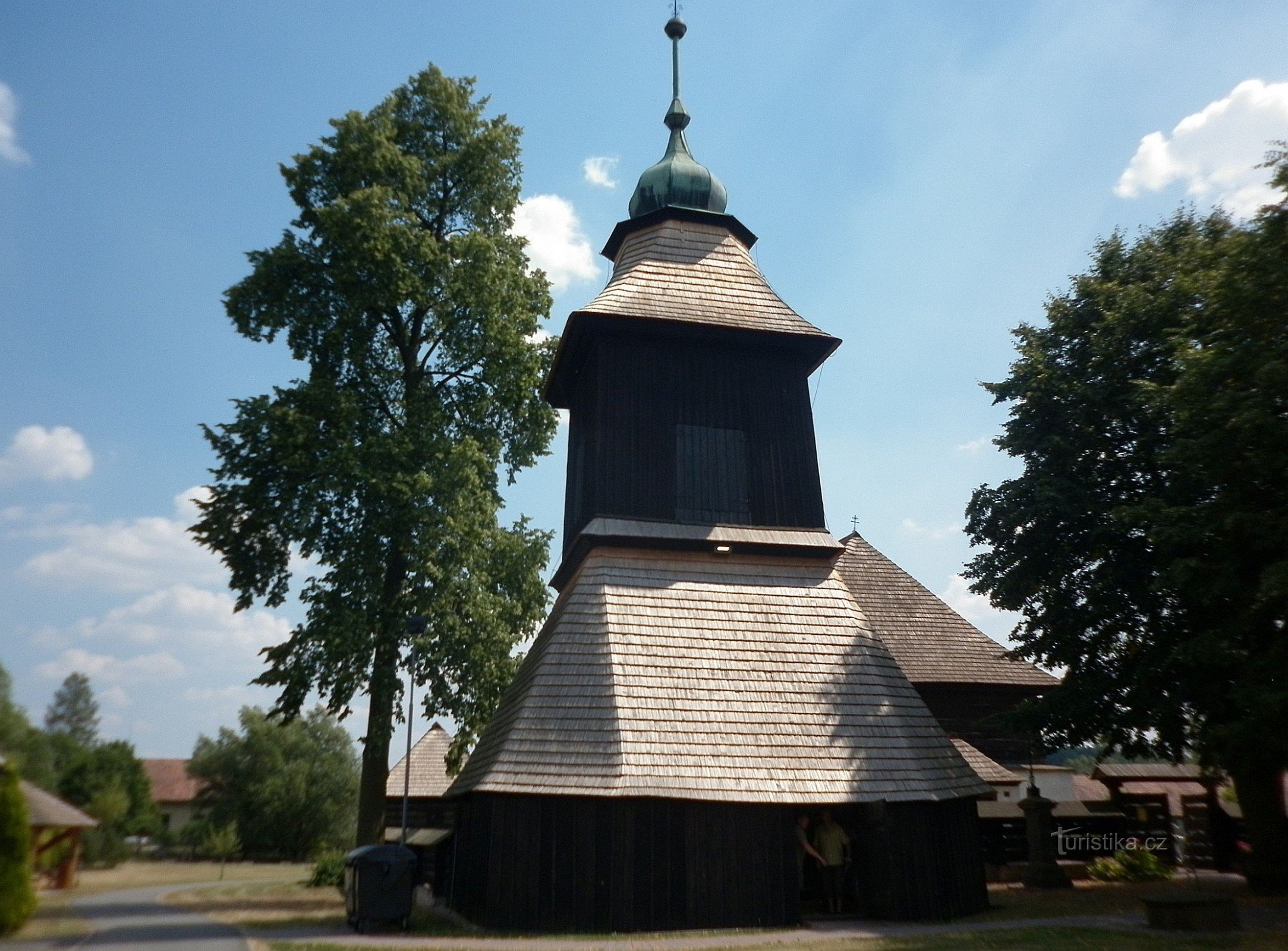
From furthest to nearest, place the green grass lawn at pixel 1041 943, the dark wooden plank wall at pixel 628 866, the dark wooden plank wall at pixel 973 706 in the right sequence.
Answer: the dark wooden plank wall at pixel 973 706 < the dark wooden plank wall at pixel 628 866 < the green grass lawn at pixel 1041 943

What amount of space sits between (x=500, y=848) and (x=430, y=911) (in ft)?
16.6

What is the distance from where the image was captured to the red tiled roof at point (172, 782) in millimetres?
47656

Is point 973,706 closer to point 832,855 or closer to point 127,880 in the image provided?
point 832,855

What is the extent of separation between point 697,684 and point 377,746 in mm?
7875

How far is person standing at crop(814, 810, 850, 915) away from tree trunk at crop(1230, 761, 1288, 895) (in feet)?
22.3

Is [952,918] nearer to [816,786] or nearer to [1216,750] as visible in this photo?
[816,786]

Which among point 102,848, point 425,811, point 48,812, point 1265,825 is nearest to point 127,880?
point 102,848

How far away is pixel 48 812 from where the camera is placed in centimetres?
1422

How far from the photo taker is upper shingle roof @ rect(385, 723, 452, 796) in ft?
94.0

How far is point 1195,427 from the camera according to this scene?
14359 millimetres

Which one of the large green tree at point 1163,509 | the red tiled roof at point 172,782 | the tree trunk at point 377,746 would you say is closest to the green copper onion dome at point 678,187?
the large green tree at point 1163,509

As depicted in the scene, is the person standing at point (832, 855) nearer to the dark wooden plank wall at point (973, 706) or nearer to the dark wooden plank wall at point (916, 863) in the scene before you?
the dark wooden plank wall at point (916, 863)

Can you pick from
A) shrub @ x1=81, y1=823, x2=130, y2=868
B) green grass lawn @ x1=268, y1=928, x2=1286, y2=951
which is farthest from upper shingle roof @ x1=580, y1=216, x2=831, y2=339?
shrub @ x1=81, y1=823, x2=130, y2=868

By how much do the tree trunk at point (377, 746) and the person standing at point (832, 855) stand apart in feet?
29.7
